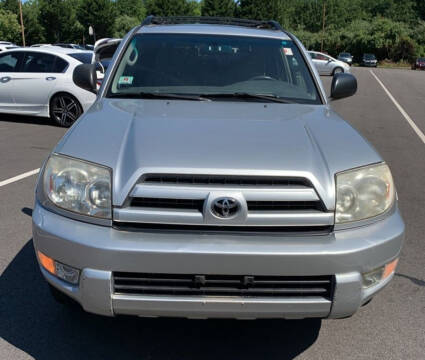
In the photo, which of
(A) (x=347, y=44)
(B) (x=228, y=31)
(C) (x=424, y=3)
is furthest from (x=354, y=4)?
(B) (x=228, y=31)

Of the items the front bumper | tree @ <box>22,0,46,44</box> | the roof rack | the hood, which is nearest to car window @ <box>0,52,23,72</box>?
the roof rack

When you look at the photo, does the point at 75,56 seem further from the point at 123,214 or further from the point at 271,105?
the point at 123,214

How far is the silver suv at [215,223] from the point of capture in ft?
7.54

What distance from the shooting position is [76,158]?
8.34 feet

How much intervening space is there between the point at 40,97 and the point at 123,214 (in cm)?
836

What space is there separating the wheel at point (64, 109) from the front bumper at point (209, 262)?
775 centimetres

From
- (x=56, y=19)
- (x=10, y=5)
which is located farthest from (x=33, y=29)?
(x=10, y=5)

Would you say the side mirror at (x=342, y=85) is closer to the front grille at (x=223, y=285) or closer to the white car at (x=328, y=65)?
the front grille at (x=223, y=285)

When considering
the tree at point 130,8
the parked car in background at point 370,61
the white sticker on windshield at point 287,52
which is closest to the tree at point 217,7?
the parked car in background at point 370,61

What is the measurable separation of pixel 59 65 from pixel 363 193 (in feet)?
28.6

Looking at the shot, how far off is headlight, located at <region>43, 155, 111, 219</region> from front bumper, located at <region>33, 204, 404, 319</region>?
90 millimetres

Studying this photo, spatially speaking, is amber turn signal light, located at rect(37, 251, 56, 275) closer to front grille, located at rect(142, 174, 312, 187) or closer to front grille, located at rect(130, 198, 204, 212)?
front grille, located at rect(130, 198, 204, 212)

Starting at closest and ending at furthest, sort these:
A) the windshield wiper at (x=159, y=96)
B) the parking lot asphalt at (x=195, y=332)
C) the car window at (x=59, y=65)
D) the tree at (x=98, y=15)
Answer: the parking lot asphalt at (x=195, y=332) → the windshield wiper at (x=159, y=96) → the car window at (x=59, y=65) → the tree at (x=98, y=15)

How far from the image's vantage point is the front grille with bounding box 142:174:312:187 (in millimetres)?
2377
